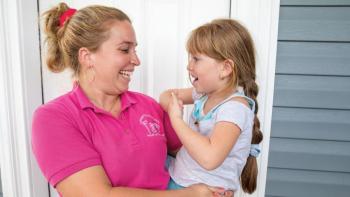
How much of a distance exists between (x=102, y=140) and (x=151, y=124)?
23cm

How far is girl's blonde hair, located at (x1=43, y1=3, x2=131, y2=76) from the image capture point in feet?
3.52

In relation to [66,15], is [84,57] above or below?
below

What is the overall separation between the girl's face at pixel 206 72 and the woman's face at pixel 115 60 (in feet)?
0.76

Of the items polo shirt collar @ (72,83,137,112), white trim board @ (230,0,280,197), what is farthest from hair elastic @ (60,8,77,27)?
white trim board @ (230,0,280,197)

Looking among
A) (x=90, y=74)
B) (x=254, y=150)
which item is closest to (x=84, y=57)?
(x=90, y=74)

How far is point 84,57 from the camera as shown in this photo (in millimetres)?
1108

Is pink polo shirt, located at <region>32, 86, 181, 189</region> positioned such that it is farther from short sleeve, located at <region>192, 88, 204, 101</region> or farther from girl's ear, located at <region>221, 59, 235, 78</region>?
girl's ear, located at <region>221, 59, 235, 78</region>

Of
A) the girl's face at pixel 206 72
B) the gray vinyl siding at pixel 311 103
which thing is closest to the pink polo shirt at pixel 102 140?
the girl's face at pixel 206 72

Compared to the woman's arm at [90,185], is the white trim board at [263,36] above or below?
above

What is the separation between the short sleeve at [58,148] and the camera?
906 millimetres

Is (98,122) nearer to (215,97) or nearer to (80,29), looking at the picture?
(80,29)

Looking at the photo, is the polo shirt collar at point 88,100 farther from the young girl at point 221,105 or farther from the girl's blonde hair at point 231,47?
the girl's blonde hair at point 231,47

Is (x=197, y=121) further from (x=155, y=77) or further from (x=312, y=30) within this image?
(x=312, y=30)

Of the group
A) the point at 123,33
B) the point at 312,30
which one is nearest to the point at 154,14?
the point at 123,33
